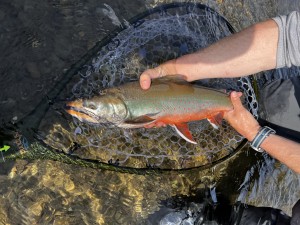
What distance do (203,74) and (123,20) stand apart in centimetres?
146

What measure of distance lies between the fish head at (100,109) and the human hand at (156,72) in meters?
0.26

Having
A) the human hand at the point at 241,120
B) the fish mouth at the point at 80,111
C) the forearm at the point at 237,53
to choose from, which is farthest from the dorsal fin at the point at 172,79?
the fish mouth at the point at 80,111

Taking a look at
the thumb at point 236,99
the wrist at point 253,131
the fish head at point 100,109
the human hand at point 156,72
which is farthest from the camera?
the wrist at point 253,131

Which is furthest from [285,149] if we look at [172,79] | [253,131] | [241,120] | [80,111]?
[80,111]

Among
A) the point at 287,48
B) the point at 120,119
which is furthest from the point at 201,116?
the point at 287,48

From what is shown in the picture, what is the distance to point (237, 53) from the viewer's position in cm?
395

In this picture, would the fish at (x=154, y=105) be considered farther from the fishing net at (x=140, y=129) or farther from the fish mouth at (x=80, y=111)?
the fishing net at (x=140, y=129)

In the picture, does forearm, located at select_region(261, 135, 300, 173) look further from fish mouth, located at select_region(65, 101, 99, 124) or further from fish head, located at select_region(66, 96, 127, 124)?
fish mouth, located at select_region(65, 101, 99, 124)

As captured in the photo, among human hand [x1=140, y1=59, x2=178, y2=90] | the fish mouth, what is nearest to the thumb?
human hand [x1=140, y1=59, x2=178, y2=90]

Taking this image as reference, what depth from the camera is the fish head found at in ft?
10.5

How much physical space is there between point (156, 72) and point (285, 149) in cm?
149

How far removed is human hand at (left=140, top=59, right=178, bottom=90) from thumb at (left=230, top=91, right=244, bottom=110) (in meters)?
0.56

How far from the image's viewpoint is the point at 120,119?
331 centimetres

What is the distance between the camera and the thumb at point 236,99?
373 cm
